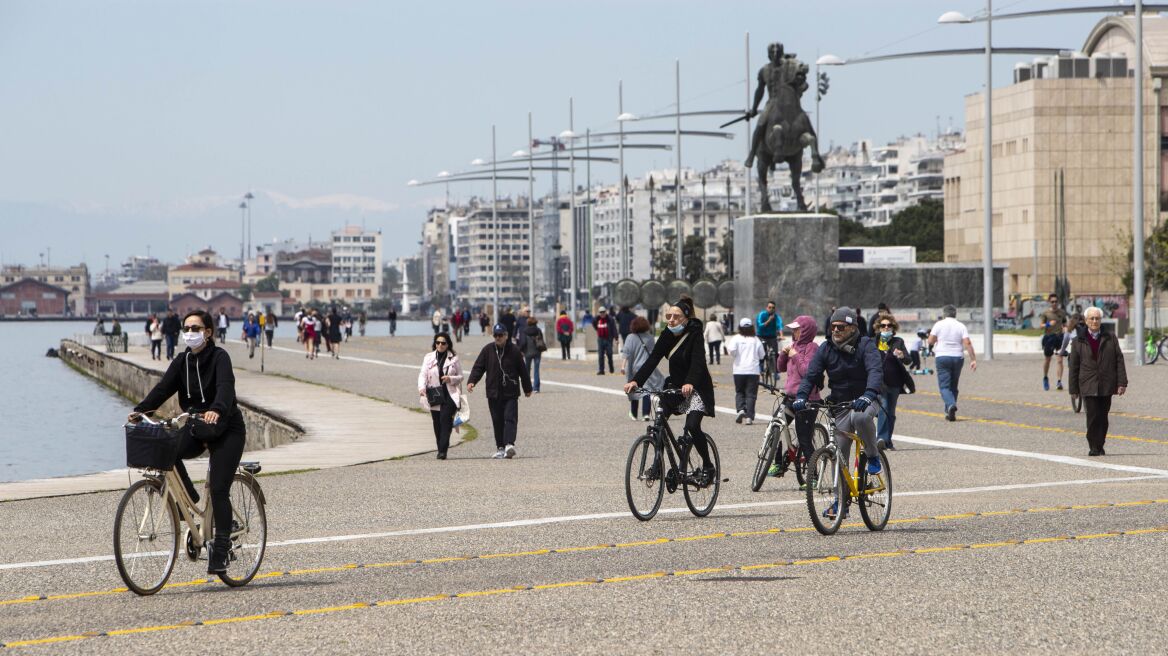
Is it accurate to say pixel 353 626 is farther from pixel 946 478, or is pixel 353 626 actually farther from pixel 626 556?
pixel 946 478

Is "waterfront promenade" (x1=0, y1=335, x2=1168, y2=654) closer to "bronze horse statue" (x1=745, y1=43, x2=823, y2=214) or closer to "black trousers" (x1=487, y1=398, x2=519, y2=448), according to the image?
"black trousers" (x1=487, y1=398, x2=519, y2=448)

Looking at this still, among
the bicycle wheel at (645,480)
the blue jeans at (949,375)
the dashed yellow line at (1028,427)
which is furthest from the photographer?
the blue jeans at (949,375)

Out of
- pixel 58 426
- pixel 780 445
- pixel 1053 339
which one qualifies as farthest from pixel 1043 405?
pixel 58 426

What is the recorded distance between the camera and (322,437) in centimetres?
2409

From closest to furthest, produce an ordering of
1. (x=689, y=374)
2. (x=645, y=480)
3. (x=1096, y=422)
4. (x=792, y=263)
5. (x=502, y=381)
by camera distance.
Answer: (x=645, y=480), (x=689, y=374), (x=1096, y=422), (x=502, y=381), (x=792, y=263)

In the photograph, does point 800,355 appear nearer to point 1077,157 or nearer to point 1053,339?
point 1053,339

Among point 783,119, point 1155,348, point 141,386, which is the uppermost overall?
point 783,119

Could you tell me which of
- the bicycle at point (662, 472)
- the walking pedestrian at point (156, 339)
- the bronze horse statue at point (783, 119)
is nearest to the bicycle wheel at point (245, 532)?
the bicycle at point (662, 472)

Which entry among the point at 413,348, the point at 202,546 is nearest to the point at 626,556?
the point at 202,546

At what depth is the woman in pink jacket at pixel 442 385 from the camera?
2081 centimetres

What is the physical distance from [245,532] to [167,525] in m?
0.52

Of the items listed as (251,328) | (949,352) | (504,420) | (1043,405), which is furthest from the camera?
(251,328)

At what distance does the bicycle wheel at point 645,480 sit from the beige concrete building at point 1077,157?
112561 mm

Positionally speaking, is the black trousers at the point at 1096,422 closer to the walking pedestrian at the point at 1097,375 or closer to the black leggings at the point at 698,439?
the walking pedestrian at the point at 1097,375
